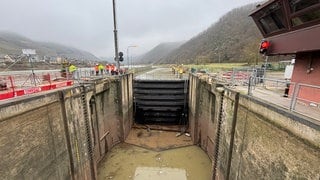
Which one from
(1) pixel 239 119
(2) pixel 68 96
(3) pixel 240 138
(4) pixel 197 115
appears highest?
(2) pixel 68 96

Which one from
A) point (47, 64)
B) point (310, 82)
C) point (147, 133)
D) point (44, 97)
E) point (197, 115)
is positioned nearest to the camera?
point (44, 97)

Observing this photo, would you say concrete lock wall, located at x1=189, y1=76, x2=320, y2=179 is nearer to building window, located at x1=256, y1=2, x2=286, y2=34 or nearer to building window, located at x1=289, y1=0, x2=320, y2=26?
building window, located at x1=289, y1=0, x2=320, y2=26

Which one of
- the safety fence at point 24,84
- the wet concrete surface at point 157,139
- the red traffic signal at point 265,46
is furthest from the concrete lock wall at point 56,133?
the red traffic signal at point 265,46

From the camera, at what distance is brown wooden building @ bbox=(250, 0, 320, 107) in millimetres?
6172

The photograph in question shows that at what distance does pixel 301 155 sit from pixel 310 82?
4248 millimetres

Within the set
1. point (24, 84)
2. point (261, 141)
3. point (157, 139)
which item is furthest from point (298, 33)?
point (157, 139)

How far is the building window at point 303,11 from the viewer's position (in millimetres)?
5855

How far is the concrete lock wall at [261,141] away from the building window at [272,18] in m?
3.18

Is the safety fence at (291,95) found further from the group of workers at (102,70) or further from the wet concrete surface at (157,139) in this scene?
the group of workers at (102,70)

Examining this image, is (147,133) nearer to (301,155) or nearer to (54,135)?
(54,135)

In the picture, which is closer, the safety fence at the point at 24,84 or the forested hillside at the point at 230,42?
the safety fence at the point at 24,84

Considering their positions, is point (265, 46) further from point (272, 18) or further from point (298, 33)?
point (298, 33)

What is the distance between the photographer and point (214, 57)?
249ft

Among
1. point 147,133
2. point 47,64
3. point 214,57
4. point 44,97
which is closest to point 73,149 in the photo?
point 44,97
